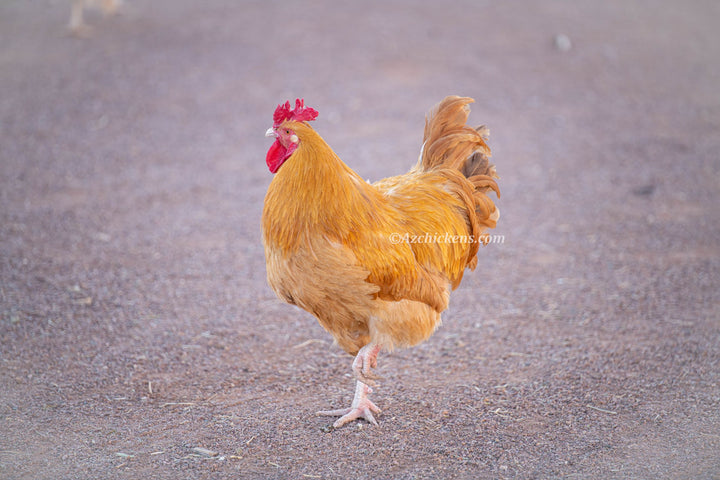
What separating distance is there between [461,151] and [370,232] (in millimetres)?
1267

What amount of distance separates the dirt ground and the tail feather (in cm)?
144

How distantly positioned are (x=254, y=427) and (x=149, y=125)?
7.22 m

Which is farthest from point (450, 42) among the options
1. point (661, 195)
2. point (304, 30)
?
point (661, 195)

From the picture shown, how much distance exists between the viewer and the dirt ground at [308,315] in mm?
4348

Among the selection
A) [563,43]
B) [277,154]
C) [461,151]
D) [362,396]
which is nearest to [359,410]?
[362,396]

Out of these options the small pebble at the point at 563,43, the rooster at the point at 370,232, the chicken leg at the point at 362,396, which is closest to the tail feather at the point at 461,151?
the rooster at the point at 370,232

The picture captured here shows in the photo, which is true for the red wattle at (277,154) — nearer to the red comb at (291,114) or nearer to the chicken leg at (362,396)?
the red comb at (291,114)

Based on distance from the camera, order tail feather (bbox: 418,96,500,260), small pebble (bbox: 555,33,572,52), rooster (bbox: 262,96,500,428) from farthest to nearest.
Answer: small pebble (bbox: 555,33,572,52) → tail feather (bbox: 418,96,500,260) → rooster (bbox: 262,96,500,428)

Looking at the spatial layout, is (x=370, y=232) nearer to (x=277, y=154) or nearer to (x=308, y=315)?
(x=277, y=154)

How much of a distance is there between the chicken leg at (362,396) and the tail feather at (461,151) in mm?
1227

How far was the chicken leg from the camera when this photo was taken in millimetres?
4320

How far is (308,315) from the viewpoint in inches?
244

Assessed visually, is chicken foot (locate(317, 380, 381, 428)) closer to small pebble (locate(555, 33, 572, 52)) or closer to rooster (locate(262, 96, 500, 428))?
rooster (locate(262, 96, 500, 428))

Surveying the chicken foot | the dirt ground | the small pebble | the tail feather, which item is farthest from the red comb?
the small pebble
